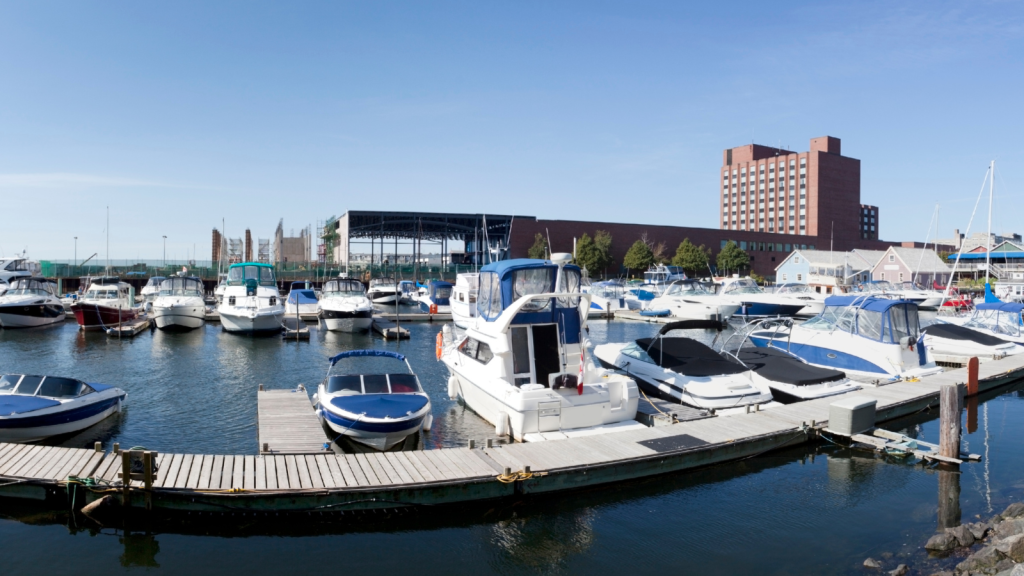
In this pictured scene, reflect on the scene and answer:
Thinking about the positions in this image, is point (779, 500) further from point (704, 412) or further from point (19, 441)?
point (19, 441)

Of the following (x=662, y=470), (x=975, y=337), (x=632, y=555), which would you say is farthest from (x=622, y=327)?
(x=632, y=555)

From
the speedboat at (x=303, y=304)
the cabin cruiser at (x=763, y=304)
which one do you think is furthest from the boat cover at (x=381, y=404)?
the cabin cruiser at (x=763, y=304)

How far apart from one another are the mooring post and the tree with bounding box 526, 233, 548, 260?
6107cm

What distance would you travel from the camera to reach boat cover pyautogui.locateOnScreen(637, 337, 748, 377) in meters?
17.7

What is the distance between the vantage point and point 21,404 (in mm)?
14125

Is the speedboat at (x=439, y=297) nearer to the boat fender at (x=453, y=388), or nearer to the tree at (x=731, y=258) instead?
the boat fender at (x=453, y=388)

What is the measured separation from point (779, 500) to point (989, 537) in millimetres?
3126

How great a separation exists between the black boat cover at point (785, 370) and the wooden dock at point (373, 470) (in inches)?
144

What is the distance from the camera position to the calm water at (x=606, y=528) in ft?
32.0

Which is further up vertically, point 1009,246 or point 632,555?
point 1009,246

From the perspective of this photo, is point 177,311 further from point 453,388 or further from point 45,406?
point 453,388

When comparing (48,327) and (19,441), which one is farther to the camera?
(48,327)

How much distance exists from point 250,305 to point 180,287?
6.59 m

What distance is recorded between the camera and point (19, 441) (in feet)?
45.8
